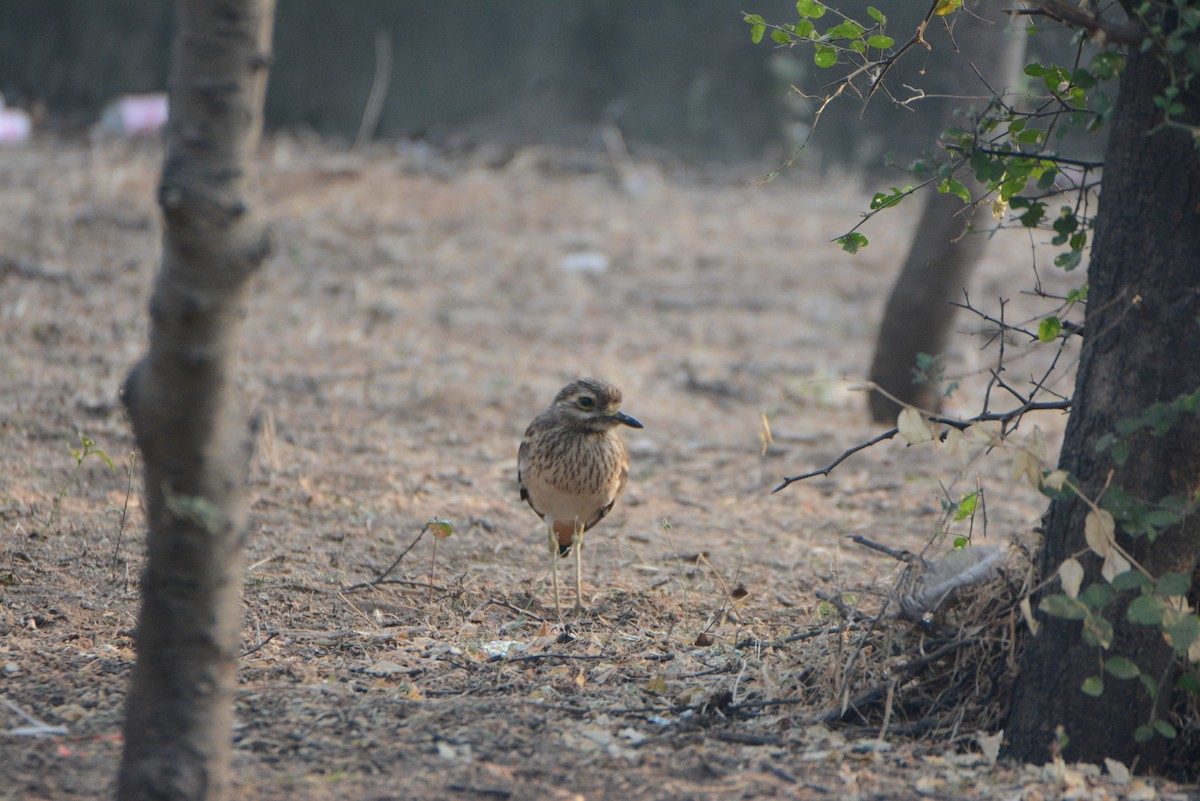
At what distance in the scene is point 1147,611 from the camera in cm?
271

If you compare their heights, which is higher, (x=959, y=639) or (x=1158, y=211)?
(x=1158, y=211)

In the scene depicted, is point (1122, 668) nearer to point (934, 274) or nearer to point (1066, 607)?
point (1066, 607)

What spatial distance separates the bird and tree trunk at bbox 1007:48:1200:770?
2322mm

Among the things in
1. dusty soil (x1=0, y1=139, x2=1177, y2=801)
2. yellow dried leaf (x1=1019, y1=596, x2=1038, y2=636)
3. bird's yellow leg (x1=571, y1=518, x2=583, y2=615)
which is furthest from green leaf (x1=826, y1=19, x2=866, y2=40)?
bird's yellow leg (x1=571, y1=518, x2=583, y2=615)

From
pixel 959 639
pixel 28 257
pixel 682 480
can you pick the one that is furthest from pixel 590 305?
pixel 959 639

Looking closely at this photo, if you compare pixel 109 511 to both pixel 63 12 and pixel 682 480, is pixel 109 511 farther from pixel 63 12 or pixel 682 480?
pixel 63 12

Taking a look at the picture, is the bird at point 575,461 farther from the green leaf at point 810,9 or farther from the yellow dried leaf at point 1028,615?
the yellow dried leaf at point 1028,615

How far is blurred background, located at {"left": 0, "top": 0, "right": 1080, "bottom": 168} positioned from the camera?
47.0ft

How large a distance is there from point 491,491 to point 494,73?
31.9 feet

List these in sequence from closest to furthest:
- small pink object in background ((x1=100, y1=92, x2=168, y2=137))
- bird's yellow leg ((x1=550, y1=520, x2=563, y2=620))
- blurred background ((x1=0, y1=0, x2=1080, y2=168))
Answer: bird's yellow leg ((x1=550, y1=520, x2=563, y2=620))
small pink object in background ((x1=100, y1=92, x2=168, y2=137))
blurred background ((x1=0, y1=0, x2=1080, y2=168))

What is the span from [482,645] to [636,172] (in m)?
10.8

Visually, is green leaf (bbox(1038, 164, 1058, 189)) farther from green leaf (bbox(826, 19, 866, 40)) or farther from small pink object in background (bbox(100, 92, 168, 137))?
small pink object in background (bbox(100, 92, 168, 137))

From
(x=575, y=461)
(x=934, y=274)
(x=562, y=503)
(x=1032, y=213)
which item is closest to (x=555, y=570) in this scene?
(x=562, y=503)

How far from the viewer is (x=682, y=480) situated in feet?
22.1
